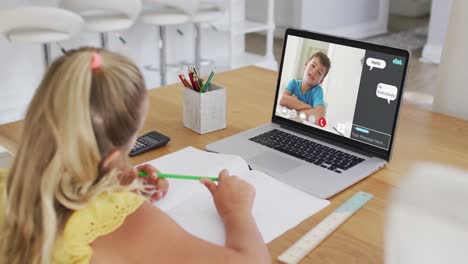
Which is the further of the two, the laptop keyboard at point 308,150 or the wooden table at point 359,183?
the laptop keyboard at point 308,150

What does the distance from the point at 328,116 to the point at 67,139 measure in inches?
28.4

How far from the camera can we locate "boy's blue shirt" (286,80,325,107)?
4.11 feet

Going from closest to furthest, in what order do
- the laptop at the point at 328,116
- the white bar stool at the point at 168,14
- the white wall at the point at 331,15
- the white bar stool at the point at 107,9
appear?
the laptop at the point at 328,116, the white bar stool at the point at 107,9, the white bar stool at the point at 168,14, the white wall at the point at 331,15

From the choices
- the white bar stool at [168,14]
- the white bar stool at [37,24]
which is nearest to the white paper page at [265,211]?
the white bar stool at [37,24]

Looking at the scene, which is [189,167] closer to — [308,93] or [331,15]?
[308,93]

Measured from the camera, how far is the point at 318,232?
92 cm

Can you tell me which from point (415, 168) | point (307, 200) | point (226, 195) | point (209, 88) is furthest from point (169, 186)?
point (415, 168)

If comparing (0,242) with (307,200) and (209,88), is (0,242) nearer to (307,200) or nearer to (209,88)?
(307,200)

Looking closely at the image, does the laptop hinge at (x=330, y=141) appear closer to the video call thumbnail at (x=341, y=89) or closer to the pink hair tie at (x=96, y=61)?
the video call thumbnail at (x=341, y=89)

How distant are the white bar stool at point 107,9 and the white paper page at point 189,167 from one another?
6.30 ft

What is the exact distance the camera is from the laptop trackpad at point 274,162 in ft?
3.77

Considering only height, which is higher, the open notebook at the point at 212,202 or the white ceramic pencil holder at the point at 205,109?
the white ceramic pencil holder at the point at 205,109

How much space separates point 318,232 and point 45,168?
47cm

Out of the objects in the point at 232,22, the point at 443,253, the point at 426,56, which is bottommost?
the point at 426,56
